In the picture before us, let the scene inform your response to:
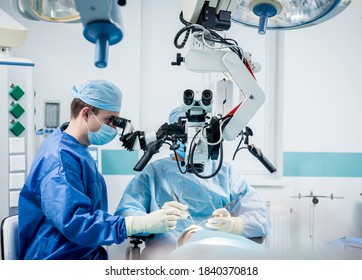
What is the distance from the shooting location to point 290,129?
2.34 meters

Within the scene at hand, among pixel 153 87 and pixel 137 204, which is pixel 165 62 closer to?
pixel 153 87

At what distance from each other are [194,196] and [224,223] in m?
0.25

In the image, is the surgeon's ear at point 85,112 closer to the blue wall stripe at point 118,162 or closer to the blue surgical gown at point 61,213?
Result: the blue surgical gown at point 61,213

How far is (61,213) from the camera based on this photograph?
1007 mm

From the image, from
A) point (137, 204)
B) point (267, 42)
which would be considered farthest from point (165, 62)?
point (137, 204)

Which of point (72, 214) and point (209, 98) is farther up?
point (209, 98)

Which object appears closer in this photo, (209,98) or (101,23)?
(101,23)

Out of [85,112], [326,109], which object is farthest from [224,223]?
[326,109]

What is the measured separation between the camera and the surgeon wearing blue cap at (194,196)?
1439 millimetres

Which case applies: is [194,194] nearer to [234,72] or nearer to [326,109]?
[234,72]

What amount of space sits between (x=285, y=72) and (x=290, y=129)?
423 millimetres

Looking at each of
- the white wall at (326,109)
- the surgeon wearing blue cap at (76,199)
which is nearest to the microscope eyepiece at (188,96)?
the surgeon wearing blue cap at (76,199)

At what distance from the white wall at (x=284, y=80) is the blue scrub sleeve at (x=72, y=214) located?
126cm

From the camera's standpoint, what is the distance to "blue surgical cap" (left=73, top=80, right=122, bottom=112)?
1.24 m
